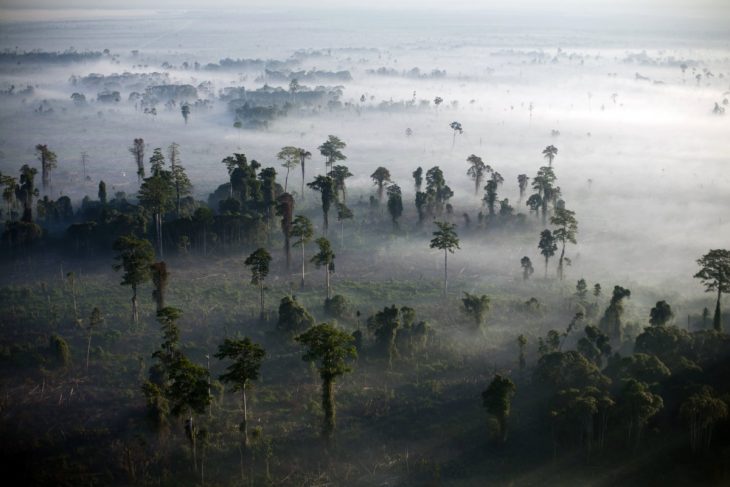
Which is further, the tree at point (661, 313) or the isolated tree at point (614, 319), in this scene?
the isolated tree at point (614, 319)

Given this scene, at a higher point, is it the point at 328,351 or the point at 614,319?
the point at 328,351

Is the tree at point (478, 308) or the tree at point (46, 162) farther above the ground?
the tree at point (46, 162)

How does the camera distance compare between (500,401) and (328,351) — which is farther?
(500,401)

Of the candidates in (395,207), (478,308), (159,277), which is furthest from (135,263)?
(395,207)

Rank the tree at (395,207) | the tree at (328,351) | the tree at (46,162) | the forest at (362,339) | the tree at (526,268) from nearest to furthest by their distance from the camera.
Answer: the forest at (362,339) < the tree at (328,351) < the tree at (526,268) < the tree at (395,207) < the tree at (46,162)

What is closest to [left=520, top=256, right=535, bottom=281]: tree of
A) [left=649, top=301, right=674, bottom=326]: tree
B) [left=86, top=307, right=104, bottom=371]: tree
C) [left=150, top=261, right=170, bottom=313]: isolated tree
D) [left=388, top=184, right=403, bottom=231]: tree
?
[left=649, top=301, right=674, bottom=326]: tree

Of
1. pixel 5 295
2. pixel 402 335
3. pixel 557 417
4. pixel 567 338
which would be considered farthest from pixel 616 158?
pixel 5 295

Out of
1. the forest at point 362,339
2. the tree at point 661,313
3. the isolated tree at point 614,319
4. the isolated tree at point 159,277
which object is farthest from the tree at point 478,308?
the isolated tree at point 159,277

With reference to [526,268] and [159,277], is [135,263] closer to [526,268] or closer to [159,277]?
[159,277]

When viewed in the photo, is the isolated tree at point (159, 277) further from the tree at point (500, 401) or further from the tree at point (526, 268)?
the tree at point (526, 268)

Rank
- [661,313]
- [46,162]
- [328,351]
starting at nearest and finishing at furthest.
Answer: [328,351], [661,313], [46,162]

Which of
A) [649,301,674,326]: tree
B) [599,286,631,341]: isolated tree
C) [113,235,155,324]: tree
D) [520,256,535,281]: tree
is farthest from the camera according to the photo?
[520,256,535,281]: tree

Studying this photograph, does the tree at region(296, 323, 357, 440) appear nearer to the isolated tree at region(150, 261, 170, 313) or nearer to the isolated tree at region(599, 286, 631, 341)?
the isolated tree at region(150, 261, 170, 313)
